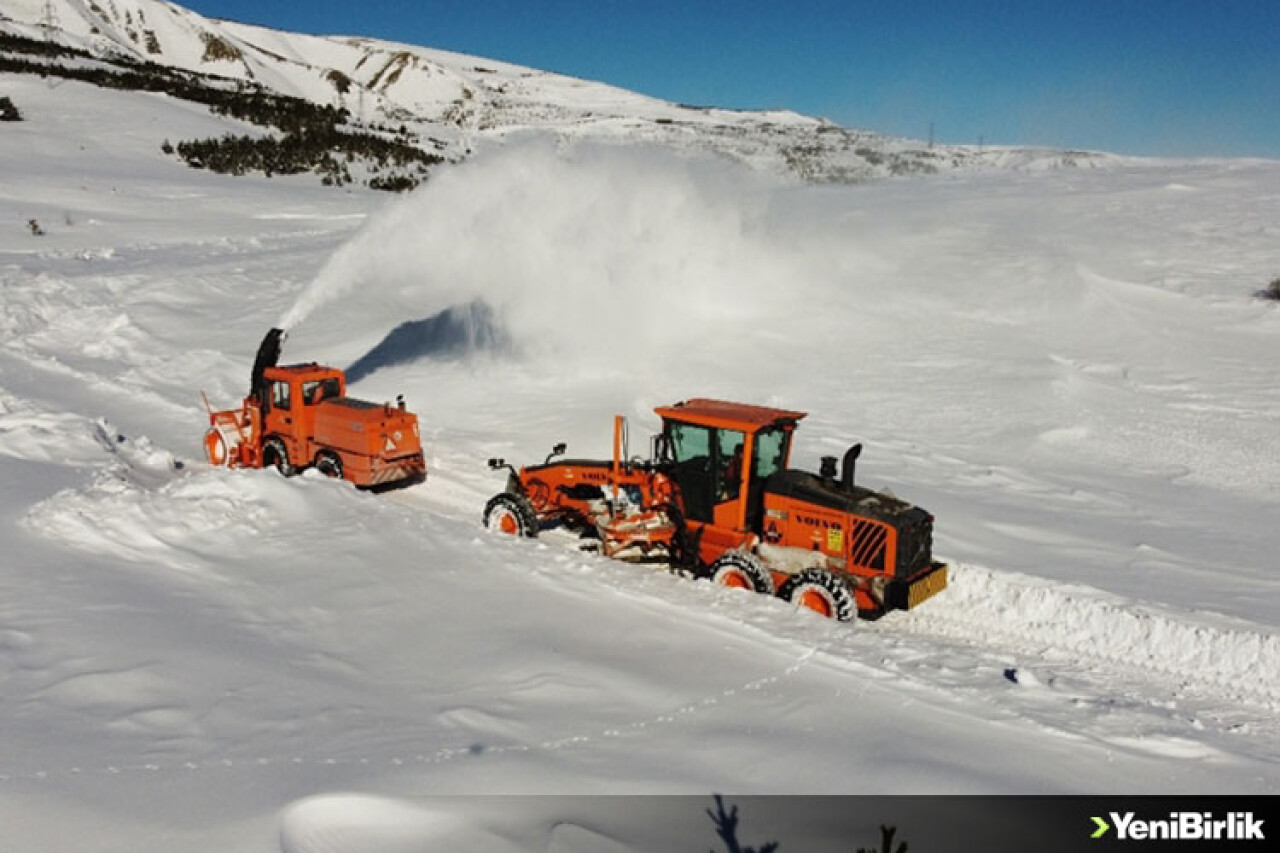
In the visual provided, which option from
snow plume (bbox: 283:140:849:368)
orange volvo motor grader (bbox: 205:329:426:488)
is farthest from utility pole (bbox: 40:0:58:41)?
orange volvo motor grader (bbox: 205:329:426:488)

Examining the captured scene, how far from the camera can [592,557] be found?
10906mm

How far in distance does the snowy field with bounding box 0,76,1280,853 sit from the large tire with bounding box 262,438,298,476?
135cm

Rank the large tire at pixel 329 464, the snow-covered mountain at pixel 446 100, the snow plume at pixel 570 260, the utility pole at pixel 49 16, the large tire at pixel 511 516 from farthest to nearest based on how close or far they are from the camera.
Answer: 1. the utility pole at pixel 49 16
2. the snow-covered mountain at pixel 446 100
3. the snow plume at pixel 570 260
4. the large tire at pixel 329 464
5. the large tire at pixel 511 516

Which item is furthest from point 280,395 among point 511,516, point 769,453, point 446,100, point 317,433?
point 446,100

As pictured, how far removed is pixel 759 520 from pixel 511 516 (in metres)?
3.32

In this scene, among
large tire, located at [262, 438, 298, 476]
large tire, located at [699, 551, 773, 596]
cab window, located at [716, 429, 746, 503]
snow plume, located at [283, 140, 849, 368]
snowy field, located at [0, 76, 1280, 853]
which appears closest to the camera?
snowy field, located at [0, 76, 1280, 853]

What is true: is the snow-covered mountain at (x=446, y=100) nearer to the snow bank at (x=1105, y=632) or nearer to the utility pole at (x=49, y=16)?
the utility pole at (x=49, y=16)

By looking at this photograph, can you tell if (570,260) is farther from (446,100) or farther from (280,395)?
(446,100)

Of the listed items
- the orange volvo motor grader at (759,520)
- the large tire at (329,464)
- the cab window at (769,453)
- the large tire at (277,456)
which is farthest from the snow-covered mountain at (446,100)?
the cab window at (769,453)

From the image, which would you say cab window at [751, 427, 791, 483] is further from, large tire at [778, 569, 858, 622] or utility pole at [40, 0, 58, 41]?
utility pole at [40, 0, 58, 41]

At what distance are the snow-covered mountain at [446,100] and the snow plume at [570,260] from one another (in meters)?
28.9

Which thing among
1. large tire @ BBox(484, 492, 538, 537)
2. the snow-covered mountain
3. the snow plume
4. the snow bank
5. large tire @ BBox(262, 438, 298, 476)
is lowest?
the snow bank

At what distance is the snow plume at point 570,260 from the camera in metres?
19.8

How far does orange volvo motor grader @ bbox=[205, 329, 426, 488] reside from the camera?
1320 centimetres
